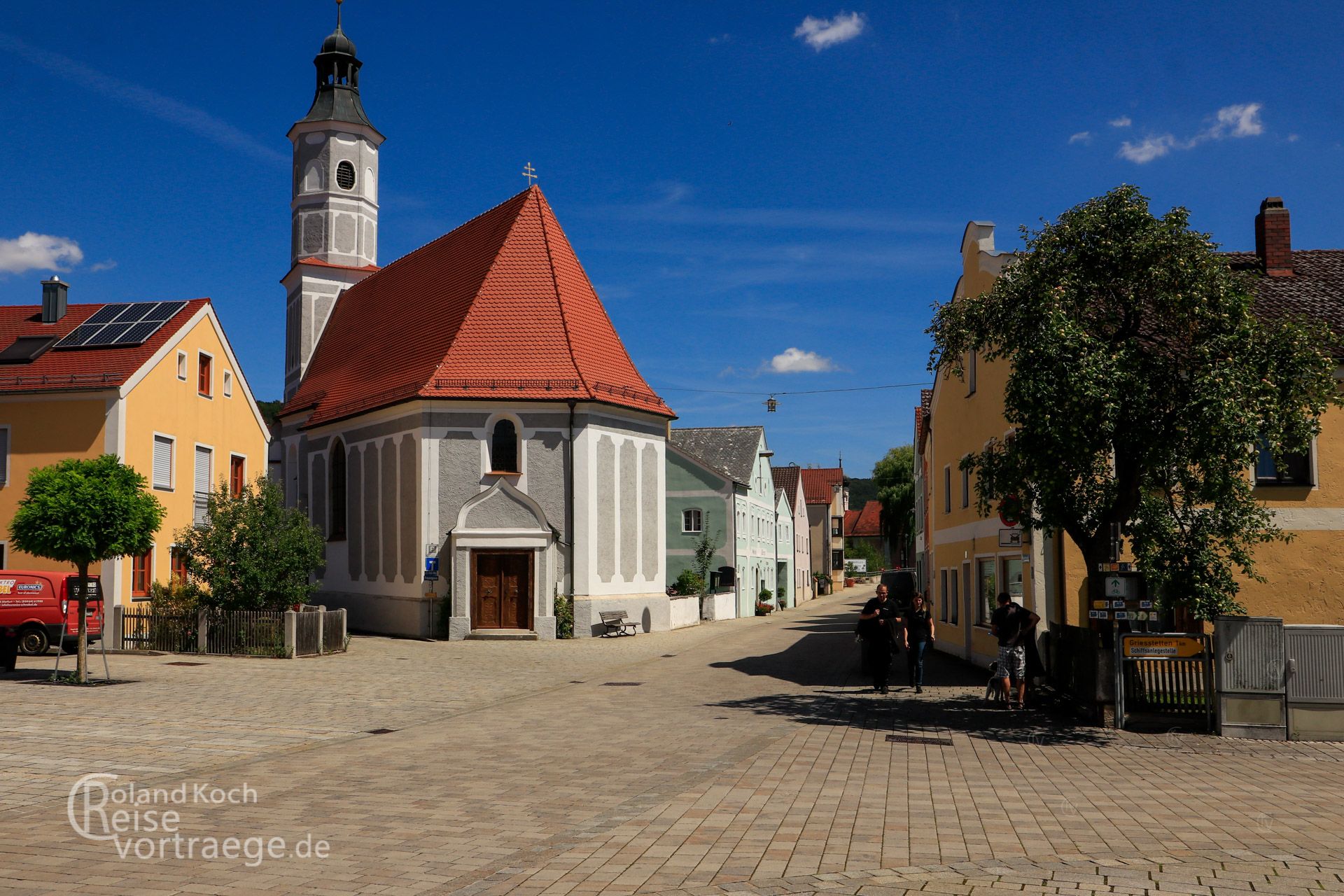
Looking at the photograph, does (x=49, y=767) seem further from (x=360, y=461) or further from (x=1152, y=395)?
(x=360, y=461)

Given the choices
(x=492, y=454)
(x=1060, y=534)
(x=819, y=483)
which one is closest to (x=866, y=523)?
(x=819, y=483)

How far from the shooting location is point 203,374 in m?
31.4

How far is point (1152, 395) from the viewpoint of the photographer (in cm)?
1375

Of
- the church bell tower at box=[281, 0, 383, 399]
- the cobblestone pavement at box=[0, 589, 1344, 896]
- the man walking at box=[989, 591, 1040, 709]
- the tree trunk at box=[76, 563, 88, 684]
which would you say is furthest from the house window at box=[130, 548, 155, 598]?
the man walking at box=[989, 591, 1040, 709]

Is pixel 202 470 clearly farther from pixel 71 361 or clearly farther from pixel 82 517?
pixel 82 517

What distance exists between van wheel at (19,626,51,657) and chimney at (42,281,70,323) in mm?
11572

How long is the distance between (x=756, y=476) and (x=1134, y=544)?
146 ft

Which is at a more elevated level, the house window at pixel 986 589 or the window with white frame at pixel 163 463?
the window with white frame at pixel 163 463

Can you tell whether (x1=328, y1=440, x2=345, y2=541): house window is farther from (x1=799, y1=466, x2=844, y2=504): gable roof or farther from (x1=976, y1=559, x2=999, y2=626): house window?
(x1=799, y1=466, x2=844, y2=504): gable roof

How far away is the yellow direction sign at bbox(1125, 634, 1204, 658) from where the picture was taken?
44.7 feet

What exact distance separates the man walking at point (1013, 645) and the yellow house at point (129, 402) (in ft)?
60.0

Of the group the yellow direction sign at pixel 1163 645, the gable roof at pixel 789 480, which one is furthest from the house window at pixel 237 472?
the gable roof at pixel 789 480

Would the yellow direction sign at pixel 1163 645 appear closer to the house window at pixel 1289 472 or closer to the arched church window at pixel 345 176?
the house window at pixel 1289 472

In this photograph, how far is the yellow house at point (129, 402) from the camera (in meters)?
26.7
